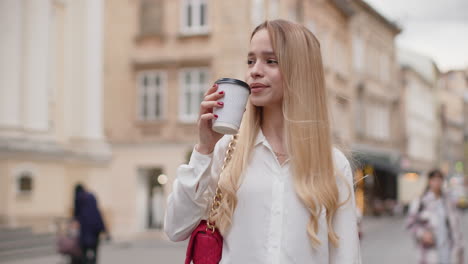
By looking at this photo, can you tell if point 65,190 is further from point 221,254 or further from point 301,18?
point 221,254

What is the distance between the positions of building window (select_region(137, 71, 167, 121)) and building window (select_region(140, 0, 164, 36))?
1.55 m

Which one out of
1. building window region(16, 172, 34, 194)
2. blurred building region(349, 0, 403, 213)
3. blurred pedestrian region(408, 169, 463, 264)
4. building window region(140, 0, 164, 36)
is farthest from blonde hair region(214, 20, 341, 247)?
blurred building region(349, 0, 403, 213)

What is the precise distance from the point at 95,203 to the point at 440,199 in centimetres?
515

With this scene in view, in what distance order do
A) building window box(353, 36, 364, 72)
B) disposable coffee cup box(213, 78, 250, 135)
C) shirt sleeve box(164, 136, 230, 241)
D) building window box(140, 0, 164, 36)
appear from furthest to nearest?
building window box(353, 36, 364, 72), building window box(140, 0, 164, 36), shirt sleeve box(164, 136, 230, 241), disposable coffee cup box(213, 78, 250, 135)

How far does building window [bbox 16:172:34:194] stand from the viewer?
1783cm

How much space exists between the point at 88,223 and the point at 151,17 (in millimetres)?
15353

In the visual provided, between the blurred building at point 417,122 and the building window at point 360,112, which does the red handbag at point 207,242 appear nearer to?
the building window at point 360,112

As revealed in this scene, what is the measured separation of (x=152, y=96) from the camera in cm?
2411

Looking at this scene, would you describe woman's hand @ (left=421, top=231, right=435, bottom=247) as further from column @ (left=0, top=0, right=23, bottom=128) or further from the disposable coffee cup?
column @ (left=0, top=0, right=23, bottom=128)

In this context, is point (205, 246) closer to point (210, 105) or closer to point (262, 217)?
point (262, 217)

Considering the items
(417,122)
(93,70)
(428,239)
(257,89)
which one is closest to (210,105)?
(257,89)

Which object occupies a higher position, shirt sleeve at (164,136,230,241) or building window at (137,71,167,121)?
building window at (137,71,167,121)

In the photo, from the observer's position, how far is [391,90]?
42312mm

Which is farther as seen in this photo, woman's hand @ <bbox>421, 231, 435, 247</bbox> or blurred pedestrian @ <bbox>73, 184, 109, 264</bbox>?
blurred pedestrian @ <bbox>73, 184, 109, 264</bbox>
